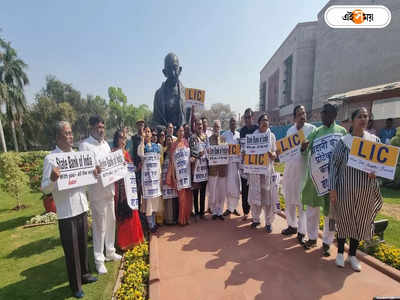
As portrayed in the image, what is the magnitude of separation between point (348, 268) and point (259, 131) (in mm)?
2403

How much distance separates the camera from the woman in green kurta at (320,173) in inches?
117

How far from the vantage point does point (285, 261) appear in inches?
119

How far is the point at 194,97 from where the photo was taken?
534 centimetres

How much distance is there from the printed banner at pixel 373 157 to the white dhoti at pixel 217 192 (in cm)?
241

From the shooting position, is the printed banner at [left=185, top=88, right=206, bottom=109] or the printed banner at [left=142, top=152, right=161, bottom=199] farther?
the printed banner at [left=185, top=88, right=206, bottom=109]

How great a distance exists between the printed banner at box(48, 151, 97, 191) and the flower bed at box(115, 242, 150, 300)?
137 centimetres

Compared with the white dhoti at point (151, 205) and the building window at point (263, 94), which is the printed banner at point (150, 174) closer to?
the white dhoti at point (151, 205)

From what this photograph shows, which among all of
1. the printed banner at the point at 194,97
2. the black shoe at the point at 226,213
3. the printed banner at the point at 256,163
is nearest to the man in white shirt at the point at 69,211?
the printed banner at the point at 256,163

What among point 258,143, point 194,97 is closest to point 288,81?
point 194,97

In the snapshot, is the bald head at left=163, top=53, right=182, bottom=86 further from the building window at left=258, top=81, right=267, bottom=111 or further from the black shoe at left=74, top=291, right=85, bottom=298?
the building window at left=258, top=81, right=267, bottom=111

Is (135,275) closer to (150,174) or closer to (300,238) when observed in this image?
(150,174)

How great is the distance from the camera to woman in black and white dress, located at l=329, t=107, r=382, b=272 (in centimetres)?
262

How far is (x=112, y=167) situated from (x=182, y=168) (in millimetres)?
1430

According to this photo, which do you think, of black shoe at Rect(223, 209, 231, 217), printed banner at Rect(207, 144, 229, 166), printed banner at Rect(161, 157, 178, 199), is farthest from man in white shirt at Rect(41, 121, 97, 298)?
black shoe at Rect(223, 209, 231, 217)
